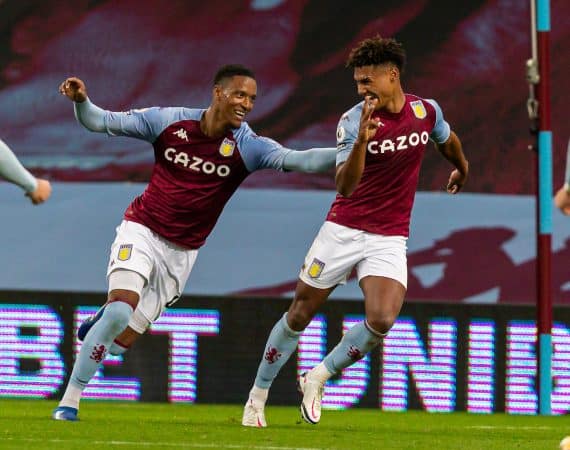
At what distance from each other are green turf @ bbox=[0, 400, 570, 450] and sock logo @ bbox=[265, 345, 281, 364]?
36 centimetres

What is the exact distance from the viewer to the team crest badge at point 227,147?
9.03 metres

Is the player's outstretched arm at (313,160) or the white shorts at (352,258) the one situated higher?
the player's outstretched arm at (313,160)

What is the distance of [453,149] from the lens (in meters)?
9.44

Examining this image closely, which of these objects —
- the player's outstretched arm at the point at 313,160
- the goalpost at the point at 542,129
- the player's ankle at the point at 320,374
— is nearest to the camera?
the player's outstretched arm at the point at 313,160

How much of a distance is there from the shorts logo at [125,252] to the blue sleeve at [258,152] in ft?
2.59

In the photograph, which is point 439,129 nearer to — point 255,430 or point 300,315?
point 300,315

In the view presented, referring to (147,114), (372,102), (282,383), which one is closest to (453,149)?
(372,102)

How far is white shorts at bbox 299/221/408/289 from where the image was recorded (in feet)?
29.3

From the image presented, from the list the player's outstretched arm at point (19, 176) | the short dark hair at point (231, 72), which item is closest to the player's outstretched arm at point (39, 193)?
the player's outstretched arm at point (19, 176)

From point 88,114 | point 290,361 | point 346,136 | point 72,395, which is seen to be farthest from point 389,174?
point 290,361

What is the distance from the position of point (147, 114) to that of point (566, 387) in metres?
3.88

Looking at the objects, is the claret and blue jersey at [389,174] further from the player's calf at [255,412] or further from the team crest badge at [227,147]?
the player's calf at [255,412]

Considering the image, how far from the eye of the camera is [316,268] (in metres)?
8.98

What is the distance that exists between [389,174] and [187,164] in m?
1.11
